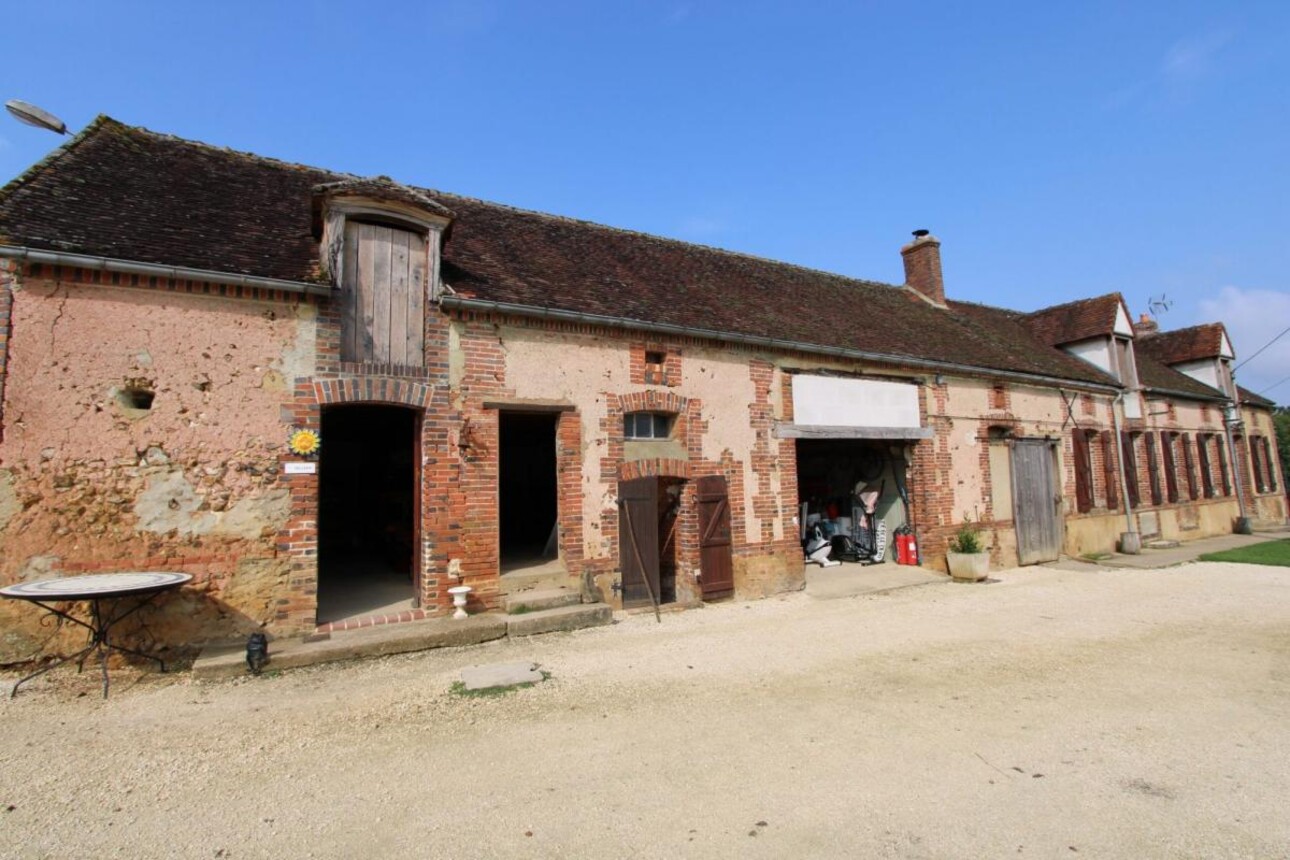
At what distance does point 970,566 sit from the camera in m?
11.0

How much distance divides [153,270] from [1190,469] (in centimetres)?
2450

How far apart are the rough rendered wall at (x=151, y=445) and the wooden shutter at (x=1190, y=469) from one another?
2288 centimetres

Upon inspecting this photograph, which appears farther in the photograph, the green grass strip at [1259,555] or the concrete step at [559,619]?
the green grass strip at [1259,555]

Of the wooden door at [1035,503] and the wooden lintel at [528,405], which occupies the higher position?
the wooden lintel at [528,405]

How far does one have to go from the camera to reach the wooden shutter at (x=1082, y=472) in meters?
14.3

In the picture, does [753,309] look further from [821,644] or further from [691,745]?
[691,745]

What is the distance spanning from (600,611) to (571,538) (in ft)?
3.36

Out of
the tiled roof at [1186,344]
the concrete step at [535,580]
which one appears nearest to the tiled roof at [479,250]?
the concrete step at [535,580]

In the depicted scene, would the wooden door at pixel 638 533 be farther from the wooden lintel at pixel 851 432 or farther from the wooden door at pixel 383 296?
the wooden door at pixel 383 296

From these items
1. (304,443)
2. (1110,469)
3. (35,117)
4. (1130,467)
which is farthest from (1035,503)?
(35,117)

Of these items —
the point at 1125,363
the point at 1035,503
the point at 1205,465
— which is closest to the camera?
the point at 1035,503

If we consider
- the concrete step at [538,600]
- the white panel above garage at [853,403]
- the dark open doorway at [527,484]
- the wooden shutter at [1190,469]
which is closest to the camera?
the concrete step at [538,600]

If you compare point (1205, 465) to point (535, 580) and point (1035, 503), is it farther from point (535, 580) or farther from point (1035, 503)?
point (535, 580)

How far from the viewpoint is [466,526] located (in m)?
7.31
